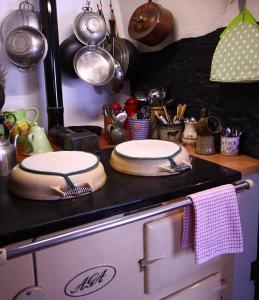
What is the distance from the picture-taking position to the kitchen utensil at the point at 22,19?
1.58 meters

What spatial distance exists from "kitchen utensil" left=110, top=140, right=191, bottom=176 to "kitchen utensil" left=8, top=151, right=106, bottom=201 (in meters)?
0.12

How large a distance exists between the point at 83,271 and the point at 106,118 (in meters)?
1.00

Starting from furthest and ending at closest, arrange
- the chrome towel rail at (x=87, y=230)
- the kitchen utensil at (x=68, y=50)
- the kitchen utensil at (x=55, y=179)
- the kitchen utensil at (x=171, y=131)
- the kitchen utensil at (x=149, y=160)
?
the kitchen utensil at (x=68, y=50)
the kitchen utensil at (x=171, y=131)
the kitchen utensil at (x=149, y=160)
the kitchen utensil at (x=55, y=179)
the chrome towel rail at (x=87, y=230)

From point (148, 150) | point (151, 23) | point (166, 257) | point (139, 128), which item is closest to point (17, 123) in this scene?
point (139, 128)

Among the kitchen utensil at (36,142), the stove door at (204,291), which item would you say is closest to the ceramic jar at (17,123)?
the kitchen utensil at (36,142)

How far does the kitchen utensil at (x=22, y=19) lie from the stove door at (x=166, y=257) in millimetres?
1231

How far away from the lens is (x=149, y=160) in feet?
3.53

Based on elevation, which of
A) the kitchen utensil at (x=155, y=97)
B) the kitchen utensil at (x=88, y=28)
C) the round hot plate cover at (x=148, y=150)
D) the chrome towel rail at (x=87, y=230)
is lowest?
the chrome towel rail at (x=87, y=230)

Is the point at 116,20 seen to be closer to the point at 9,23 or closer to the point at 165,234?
the point at 9,23

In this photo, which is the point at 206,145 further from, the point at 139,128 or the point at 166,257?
the point at 166,257

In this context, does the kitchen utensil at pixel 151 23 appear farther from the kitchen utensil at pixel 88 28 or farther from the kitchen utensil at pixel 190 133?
the kitchen utensil at pixel 190 133

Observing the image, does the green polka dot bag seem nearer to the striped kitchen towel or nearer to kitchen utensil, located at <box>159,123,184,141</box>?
kitchen utensil, located at <box>159,123,184,141</box>

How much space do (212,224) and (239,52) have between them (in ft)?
2.29

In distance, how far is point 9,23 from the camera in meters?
1.58
